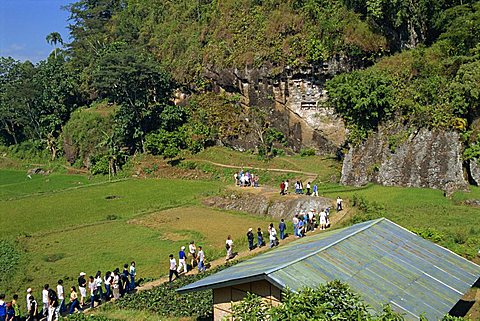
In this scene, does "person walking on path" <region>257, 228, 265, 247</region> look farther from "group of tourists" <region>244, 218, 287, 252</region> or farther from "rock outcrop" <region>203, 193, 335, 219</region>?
"rock outcrop" <region>203, 193, 335, 219</region>

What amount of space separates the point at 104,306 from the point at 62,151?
41708mm

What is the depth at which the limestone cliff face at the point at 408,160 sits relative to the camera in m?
30.2

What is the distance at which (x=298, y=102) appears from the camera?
4309 cm

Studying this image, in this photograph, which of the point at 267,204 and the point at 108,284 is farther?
the point at 267,204

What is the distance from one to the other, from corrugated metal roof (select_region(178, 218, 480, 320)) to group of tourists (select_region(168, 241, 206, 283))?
5.83 m

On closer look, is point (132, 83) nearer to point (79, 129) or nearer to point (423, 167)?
point (79, 129)

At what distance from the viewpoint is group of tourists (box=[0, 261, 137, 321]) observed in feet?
53.9

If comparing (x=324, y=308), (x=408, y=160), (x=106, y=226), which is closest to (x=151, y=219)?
(x=106, y=226)

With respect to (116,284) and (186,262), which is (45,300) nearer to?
(116,284)

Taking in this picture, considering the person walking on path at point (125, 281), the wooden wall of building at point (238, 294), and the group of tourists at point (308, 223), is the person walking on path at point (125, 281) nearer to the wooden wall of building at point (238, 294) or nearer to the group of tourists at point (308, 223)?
the wooden wall of building at point (238, 294)

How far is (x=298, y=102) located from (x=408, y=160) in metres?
13.4

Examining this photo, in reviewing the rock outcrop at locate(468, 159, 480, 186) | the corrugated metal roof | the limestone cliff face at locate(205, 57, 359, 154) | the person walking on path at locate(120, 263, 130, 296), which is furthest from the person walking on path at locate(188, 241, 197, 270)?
the limestone cliff face at locate(205, 57, 359, 154)

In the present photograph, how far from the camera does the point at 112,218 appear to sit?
30219mm

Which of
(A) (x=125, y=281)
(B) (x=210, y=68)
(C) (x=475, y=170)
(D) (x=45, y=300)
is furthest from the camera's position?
(B) (x=210, y=68)
